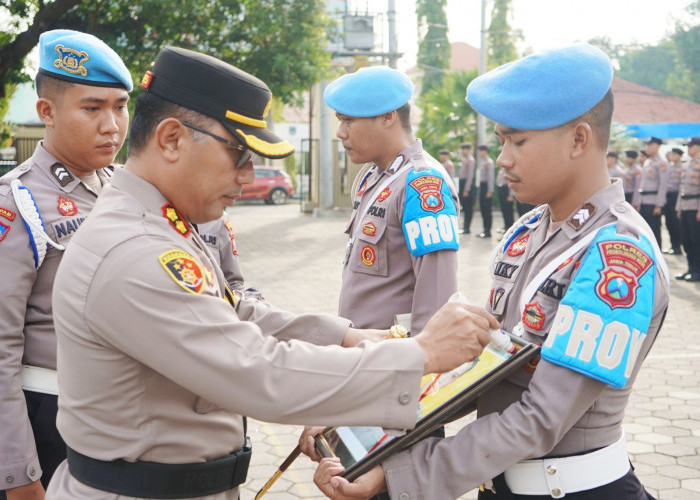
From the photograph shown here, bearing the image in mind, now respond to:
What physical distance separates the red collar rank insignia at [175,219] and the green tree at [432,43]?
5242cm

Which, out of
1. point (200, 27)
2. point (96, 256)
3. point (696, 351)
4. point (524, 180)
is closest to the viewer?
point (96, 256)

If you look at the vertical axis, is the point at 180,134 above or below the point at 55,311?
above

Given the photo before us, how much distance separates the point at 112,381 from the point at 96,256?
28cm

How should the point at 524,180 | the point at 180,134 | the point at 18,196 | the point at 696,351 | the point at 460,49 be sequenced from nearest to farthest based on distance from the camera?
the point at 180,134
the point at 524,180
the point at 18,196
the point at 696,351
the point at 460,49

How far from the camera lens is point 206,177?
1.73 meters

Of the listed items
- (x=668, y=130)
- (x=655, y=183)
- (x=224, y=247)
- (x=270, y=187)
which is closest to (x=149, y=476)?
(x=224, y=247)

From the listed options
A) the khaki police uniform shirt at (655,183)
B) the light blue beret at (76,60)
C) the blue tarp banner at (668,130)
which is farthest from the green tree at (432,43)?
the light blue beret at (76,60)

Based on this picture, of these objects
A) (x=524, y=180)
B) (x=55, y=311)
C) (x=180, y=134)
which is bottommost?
(x=55, y=311)

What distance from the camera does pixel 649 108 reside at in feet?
154

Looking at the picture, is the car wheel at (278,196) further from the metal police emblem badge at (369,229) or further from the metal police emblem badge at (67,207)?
the metal police emblem badge at (67,207)

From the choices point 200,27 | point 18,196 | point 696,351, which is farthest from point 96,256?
point 200,27

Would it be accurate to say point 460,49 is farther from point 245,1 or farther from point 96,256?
point 96,256

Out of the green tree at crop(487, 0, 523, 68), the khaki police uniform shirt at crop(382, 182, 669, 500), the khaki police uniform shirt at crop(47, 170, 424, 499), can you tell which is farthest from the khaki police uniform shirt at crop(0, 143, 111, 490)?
the green tree at crop(487, 0, 523, 68)

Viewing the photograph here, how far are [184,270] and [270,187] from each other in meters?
25.4
